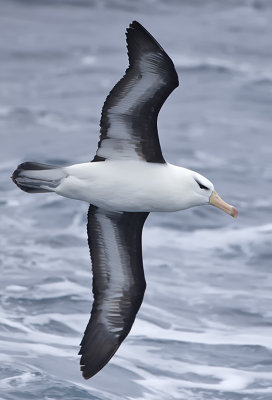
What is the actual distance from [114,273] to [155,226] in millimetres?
6699

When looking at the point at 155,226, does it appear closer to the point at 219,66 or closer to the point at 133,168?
the point at 133,168

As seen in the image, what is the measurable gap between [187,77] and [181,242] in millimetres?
9521

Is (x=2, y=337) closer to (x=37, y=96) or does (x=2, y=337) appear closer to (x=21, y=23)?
(x=37, y=96)

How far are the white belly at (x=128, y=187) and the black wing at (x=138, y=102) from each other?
0.72 feet

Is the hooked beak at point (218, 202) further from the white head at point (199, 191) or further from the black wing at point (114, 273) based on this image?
the black wing at point (114, 273)

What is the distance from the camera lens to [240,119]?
954 inches

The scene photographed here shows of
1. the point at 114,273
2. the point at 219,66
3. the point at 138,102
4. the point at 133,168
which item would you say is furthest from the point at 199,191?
the point at 219,66

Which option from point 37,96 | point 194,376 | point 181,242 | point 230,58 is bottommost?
point 194,376

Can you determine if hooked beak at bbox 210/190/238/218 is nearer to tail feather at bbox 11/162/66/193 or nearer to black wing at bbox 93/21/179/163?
black wing at bbox 93/21/179/163

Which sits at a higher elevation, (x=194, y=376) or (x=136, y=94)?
(x=136, y=94)

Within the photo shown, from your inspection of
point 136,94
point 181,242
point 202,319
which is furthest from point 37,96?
point 136,94

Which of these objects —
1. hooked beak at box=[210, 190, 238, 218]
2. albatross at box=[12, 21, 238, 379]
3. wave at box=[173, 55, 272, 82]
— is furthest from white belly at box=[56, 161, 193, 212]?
wave at box=[173, 55, 272, 82]

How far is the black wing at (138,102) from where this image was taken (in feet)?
34.6

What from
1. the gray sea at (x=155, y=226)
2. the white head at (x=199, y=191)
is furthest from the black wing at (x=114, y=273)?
the gray sea at (x=155, y=226)
